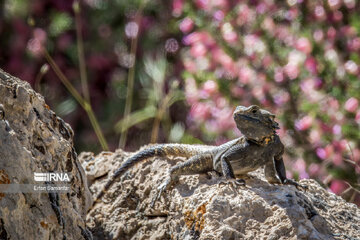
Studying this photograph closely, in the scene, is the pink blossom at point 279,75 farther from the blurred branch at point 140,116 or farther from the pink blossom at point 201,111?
the blurred branch at point 140,116

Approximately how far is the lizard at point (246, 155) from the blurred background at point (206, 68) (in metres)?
1.12

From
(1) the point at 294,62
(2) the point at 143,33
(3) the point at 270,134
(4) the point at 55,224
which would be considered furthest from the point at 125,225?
(2) the point at 143,33

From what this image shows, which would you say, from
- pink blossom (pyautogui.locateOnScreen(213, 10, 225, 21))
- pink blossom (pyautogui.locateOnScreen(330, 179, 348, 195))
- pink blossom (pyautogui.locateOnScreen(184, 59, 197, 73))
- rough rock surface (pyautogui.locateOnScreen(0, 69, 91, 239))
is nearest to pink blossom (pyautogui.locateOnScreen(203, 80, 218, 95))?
pink blossom (pyautogui.locateOnScreen(184, 59, 197, 73))

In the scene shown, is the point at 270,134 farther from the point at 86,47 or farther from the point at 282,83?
the point at 86,47

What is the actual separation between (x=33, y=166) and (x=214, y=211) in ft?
2.66

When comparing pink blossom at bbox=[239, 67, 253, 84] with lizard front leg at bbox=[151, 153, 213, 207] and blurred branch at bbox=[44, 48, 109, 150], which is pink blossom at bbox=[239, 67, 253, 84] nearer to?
blurred branch at bbox=[44, 48, 109, 150]

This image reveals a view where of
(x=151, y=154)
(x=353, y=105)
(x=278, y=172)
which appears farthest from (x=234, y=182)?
(x=353, y=105)

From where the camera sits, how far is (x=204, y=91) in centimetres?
561

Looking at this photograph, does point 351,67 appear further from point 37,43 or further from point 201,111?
point 37,43

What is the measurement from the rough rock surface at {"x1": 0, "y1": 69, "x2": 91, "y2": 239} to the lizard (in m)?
0.50

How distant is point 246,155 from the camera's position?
2795mm

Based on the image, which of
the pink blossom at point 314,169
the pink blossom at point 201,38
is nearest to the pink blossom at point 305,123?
the pink blossom at point 314,169

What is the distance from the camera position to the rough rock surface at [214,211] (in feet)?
7.84

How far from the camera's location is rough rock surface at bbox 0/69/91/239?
216cm
